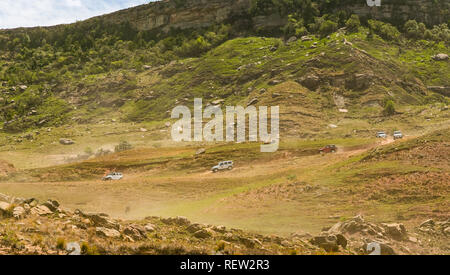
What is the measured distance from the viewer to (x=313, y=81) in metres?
55.2

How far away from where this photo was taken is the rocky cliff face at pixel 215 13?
79438 millimetres

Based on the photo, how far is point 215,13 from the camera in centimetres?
9306

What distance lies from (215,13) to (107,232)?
88.2m

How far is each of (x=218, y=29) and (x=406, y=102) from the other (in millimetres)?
49299

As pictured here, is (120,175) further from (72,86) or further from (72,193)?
(72,86)

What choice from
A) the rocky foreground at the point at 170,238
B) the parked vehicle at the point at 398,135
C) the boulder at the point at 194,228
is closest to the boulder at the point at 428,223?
the rocky foreground at the point at 170,238

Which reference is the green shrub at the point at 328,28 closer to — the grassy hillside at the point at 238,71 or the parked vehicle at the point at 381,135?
the grassy hillside at the point at 238,71

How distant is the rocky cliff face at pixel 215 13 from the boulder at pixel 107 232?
79.4 metres

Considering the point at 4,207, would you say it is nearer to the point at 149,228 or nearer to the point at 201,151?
the point at 149,228

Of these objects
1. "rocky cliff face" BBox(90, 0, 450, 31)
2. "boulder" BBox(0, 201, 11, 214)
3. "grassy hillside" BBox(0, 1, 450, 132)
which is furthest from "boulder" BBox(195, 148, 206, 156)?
"rocky cliff face" BBox(90, 0, 450, 31)

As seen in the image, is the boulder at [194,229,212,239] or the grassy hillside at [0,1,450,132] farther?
the grassy hillside at [0,1,450,132]

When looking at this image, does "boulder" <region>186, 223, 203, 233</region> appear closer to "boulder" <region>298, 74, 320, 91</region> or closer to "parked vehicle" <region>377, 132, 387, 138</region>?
"parked vehicle" <region>377, 132, 387, 138</region>

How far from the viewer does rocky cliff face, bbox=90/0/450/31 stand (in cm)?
7944

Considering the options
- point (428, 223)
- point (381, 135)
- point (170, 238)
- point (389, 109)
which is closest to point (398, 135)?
point (381, 135)
